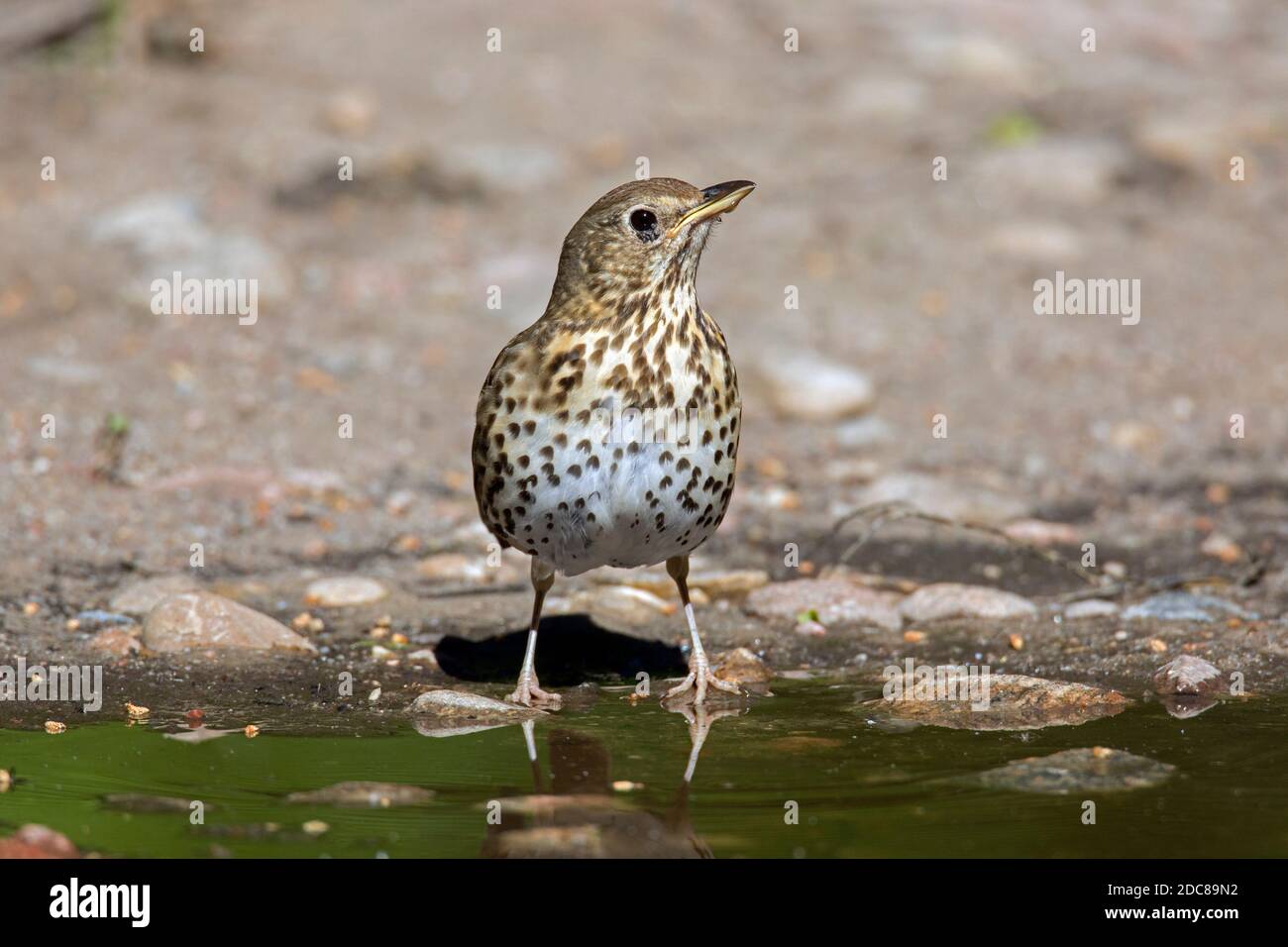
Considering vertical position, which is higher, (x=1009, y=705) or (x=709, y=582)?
(x=709, y=582)

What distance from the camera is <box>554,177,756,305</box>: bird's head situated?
6383mm

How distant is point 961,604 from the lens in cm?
781

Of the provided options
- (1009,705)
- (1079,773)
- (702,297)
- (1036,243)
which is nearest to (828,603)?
(1009,705)

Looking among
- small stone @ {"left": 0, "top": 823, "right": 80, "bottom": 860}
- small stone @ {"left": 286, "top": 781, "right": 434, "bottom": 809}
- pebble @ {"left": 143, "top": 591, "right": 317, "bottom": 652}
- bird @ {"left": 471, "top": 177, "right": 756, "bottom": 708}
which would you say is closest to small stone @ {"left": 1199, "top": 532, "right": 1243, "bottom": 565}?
bird @ {"left": 471, "top": 177, "right": 756, "bottom": 708}

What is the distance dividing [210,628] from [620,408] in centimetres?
217

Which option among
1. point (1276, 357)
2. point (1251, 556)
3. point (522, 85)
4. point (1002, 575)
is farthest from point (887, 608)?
point (522, 85)

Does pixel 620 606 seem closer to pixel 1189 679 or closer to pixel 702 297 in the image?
pixel 1189 679

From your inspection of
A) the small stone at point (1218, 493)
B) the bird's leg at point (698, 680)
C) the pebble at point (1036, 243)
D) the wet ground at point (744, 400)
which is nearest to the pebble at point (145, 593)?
the wet ground at point (744, 400)

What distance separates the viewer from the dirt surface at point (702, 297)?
8047 millimetres

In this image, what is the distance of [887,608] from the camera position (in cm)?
788

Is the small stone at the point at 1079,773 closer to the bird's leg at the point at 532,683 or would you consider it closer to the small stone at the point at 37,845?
the bird's leg at the point at 532,683

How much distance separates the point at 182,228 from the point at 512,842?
8.51m
